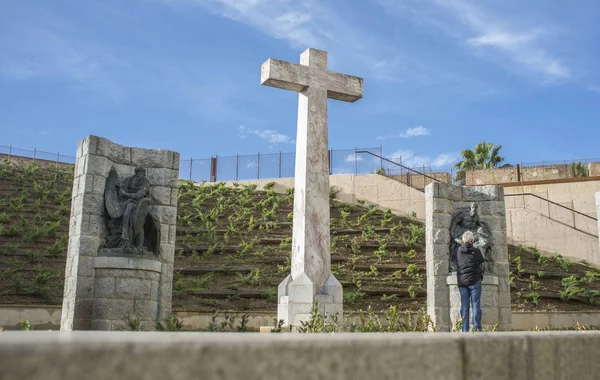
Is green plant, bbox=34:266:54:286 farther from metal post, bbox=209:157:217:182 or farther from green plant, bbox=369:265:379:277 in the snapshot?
metal post, bbox=209:157:217:182

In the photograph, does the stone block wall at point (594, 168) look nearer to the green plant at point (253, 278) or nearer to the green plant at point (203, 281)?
the green plant at point (253, 278)

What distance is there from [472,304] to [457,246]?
240cm

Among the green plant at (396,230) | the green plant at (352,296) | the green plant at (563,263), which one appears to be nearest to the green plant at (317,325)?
the green plant at (352,296)

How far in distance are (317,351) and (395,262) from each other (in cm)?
1630

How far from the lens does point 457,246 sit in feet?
38.6

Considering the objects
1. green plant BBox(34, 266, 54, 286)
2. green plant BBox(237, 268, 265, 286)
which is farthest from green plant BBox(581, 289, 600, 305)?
green plant BBox(34, 266, 54, 286)

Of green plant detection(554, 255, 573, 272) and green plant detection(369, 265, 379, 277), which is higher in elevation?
green plant detection(554, 255, 573, 272)

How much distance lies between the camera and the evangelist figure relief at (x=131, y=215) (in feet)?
30.1

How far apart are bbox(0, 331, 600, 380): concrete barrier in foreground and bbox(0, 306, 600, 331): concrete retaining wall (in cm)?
911

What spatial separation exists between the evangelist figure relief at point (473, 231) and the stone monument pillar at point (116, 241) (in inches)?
219

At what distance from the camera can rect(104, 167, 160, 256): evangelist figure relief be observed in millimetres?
9164

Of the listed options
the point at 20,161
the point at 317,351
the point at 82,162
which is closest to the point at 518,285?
the point at 82,162

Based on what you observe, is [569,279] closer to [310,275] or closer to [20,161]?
[310,275]

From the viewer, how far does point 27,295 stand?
1305cm
